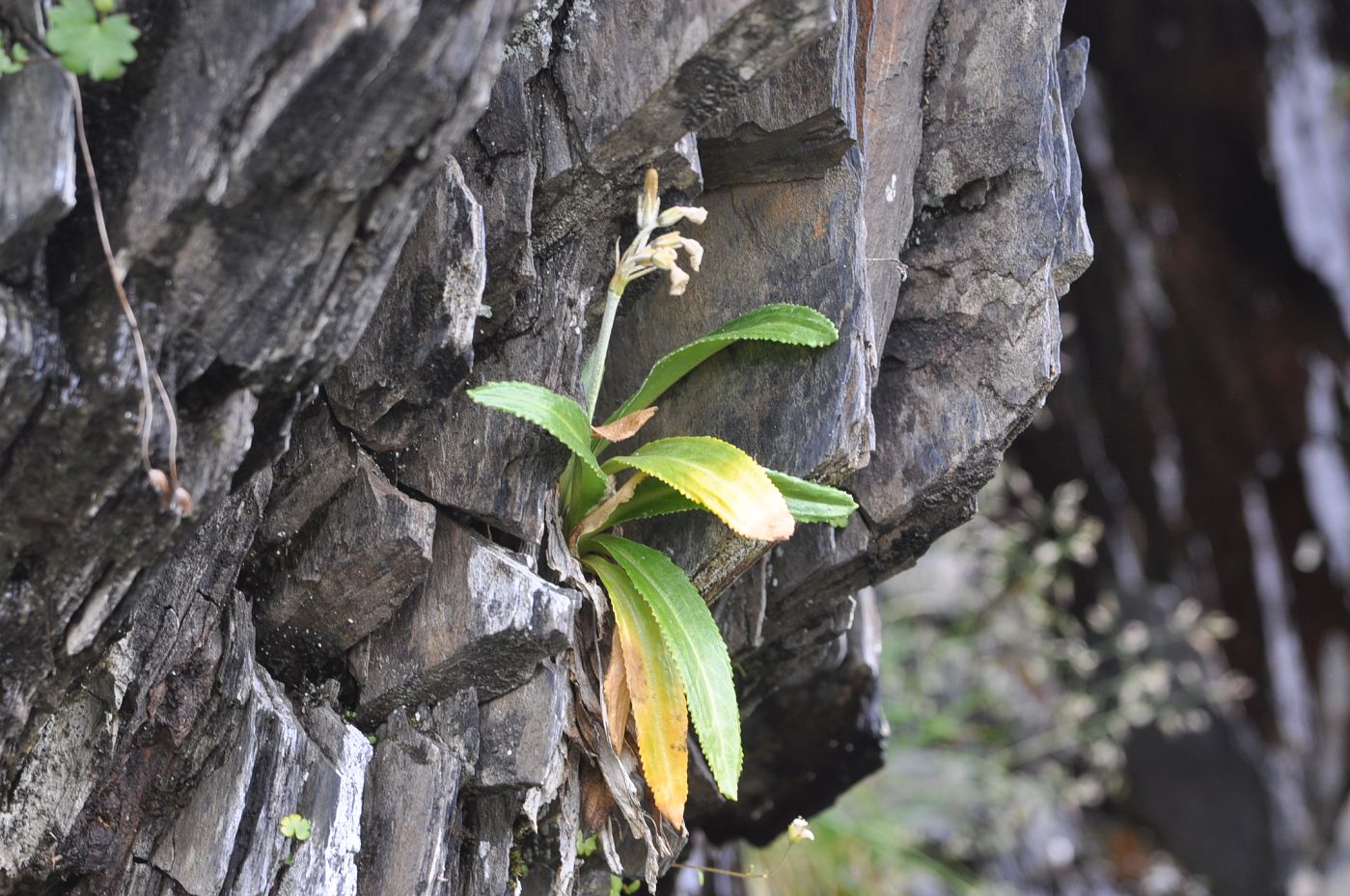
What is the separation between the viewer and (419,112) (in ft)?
5.76

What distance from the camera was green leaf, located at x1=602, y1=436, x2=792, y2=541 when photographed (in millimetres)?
2352

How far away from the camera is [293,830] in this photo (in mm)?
2398

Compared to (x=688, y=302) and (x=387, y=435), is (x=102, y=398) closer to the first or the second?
(x=387, y=435)

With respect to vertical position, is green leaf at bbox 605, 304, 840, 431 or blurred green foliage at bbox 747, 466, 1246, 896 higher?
green leaf at bbox 605, 304, 840, 431

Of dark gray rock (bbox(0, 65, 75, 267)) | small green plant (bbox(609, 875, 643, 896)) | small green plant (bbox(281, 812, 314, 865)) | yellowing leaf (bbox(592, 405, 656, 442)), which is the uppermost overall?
dark gray rock (bbox(0, 65, 75, 267))

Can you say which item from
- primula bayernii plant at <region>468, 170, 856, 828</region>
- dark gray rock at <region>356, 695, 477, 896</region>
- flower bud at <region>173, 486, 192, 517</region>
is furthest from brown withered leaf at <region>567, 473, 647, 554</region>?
flower bud at <region>173, 486, 192, 517</region>

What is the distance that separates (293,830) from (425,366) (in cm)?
97

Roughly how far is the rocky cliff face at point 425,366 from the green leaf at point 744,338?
0.10 meters

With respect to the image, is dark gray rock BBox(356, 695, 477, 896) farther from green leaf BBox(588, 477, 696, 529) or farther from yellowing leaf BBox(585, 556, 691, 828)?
green leaf BBox(588, 477, 696, 529)

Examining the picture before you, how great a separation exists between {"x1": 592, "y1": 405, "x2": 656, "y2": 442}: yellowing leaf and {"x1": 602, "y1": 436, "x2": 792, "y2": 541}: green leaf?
56 millimetres

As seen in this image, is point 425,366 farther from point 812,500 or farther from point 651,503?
point 812,500

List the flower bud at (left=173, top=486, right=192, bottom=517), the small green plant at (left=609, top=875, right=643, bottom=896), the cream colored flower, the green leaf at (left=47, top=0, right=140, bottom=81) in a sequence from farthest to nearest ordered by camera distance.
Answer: the small green plant at (left=609, top=875, right=643, bottom=896), the cream colored flower, the flower bud at (left=173, top=486, right=192, bottom=517), the green leaf at (left=47, top=0, right=140, bottom=81)

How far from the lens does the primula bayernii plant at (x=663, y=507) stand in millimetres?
2447

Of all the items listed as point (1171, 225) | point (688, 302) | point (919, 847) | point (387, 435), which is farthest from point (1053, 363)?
point (1171, 225)
